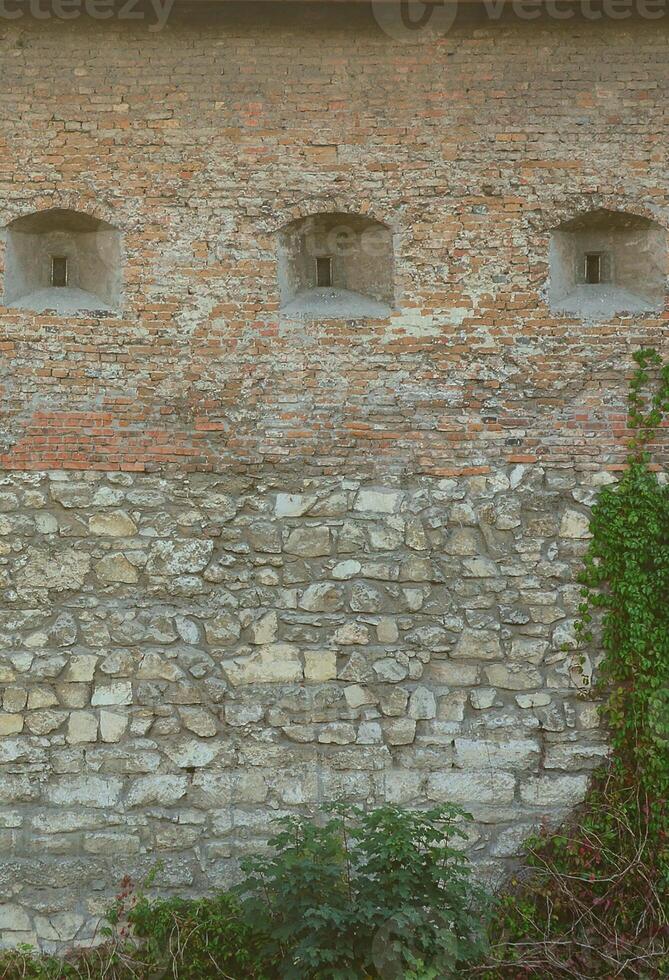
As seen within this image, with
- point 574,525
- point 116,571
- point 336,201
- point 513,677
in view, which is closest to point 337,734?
point 513,677

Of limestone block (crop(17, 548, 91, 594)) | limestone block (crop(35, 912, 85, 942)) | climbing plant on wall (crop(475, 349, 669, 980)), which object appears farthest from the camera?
limestone block (crop(17, 548, 91, 594))

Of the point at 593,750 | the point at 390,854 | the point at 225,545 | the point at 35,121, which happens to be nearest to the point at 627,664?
the point at 593,750

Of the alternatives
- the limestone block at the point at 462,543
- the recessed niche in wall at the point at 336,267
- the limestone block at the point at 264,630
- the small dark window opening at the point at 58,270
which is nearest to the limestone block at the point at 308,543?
the limestone block at the point at 264,630

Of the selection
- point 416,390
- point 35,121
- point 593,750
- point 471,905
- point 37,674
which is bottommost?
point 471,905

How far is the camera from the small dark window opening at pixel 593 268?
633cm

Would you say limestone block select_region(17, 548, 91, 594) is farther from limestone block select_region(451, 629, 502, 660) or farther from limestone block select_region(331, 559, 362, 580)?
limestone block select_region(451, 629, 502, 660)

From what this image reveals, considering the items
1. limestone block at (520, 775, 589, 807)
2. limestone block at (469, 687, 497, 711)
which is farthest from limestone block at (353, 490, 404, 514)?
limestone block at (520, 775, 589, 807)

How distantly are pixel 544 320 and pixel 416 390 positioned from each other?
904 mm

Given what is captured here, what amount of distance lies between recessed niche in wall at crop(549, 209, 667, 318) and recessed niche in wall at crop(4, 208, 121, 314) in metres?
2.75

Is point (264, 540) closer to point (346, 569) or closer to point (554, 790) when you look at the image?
point (346, 569)

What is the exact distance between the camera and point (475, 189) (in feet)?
19.7

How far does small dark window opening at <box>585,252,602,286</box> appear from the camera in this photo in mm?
6328

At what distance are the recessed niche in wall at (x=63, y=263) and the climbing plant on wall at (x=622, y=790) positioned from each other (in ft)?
10.8

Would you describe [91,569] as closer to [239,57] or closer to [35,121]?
[35,121]
